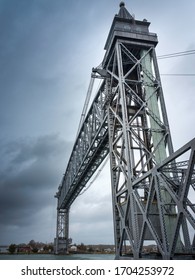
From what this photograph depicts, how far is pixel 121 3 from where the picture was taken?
2405cm

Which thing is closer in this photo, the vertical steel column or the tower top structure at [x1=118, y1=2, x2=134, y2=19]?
the vertical steel column

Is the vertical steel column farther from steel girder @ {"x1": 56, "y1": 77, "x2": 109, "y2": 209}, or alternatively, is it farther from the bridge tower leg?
steel girder @ {"x1": 56, "y1": 77, "x2": 109, "y2": 209}

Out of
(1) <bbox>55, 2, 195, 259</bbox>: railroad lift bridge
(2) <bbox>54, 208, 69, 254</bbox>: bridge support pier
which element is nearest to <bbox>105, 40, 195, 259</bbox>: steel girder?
(1) <bbox>55, 2, 195, 259</bbox>: railroad lift bridge

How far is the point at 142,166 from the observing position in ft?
59.0

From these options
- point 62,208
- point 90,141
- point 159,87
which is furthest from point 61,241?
point 159,87

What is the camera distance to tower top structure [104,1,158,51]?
68.5 ft

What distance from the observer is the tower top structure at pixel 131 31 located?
68.5 feet

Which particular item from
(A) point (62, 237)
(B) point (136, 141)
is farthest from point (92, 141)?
(A) point (62, 237)

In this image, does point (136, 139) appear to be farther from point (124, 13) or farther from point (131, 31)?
point (124, 13)

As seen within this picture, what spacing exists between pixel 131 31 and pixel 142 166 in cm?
1224

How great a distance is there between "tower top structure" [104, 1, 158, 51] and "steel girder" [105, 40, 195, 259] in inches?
23.5

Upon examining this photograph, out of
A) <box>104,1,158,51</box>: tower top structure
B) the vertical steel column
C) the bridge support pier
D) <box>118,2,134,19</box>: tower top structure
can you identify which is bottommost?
the bridge support pier

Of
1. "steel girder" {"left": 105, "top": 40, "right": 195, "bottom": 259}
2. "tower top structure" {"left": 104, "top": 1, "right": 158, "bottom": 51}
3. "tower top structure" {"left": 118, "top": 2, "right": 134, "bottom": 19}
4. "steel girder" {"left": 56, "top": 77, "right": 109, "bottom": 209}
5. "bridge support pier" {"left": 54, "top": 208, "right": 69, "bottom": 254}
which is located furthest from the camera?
"bridge support pier" {"left": 54, "top": 208, "right": 69, "bottom": 254}

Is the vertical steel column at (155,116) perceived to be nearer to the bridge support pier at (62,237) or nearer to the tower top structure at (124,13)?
the tower top structure at (124,13)
